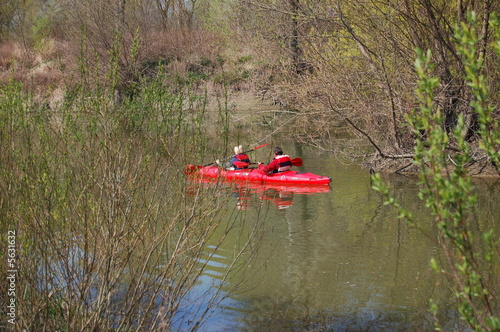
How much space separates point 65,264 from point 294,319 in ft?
9.11

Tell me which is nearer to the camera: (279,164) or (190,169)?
(190,169)

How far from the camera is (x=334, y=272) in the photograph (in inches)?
284

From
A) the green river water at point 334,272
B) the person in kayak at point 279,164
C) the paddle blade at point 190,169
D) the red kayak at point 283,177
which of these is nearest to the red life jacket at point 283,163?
the person in kayak at point 279,164

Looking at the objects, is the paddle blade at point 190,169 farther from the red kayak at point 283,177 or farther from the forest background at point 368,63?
the red kayak at point 283,177

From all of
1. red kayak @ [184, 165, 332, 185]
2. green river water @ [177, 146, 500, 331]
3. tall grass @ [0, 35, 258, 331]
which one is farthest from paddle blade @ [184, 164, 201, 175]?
red kayak @ [184, 165, 332, 185]

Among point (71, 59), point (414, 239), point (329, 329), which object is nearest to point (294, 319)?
point (329, 329)

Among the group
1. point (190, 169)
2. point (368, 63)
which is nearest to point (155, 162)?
point (190, 169)

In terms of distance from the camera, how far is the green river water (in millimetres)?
5688

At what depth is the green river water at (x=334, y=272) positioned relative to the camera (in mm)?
5688

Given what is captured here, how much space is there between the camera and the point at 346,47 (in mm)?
11312

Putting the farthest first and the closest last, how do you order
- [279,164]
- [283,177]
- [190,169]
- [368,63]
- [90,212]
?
[279,164]
[283,177]
[368,63]
[190,169]
[90,212]

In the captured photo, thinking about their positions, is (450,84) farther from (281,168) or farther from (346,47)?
(281,168)

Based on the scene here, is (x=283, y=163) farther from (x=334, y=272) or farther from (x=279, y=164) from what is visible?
(x=334, y=272)

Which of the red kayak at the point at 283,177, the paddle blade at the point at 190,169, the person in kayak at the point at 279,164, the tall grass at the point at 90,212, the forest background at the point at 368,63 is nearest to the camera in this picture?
the tall grass at the point at 90,212
